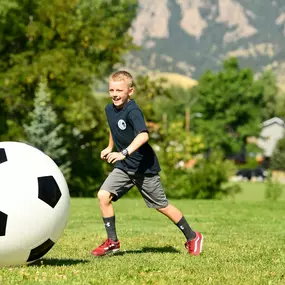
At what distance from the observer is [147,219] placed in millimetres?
14523

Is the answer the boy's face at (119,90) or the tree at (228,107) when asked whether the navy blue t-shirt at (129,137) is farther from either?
the tree at (228,107)

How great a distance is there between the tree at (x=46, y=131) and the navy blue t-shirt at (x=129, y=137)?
2561 cm

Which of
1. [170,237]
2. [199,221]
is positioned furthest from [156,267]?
[199,221]

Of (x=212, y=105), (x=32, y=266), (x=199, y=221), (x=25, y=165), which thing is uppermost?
(x=25, y=165)

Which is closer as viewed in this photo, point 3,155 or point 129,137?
point 3,155

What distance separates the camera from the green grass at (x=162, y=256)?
21.3 ft

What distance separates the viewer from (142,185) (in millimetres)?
8398

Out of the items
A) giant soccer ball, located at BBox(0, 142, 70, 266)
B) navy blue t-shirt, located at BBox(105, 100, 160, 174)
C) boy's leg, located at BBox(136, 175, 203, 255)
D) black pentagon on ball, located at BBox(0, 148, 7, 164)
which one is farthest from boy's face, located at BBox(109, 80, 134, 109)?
black pentagon on ball, located at BBox(0, 148, 7, 164)

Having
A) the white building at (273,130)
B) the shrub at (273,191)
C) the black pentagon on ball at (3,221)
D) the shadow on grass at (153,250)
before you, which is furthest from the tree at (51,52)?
the white building at (273,130)

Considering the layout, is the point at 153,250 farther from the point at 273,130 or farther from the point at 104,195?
the point at 273,130

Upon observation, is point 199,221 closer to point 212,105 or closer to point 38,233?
point 38,233

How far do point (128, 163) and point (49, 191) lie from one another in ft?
5.11

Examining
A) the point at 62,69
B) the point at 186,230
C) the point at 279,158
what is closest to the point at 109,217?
the point at 186,230

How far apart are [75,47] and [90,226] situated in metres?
26.7
